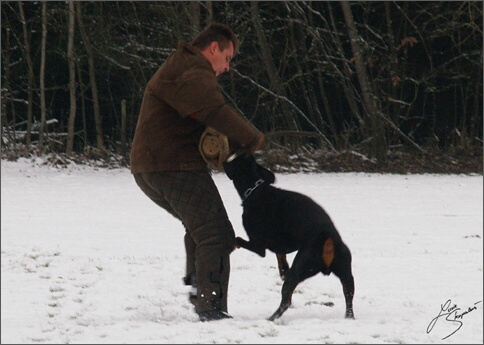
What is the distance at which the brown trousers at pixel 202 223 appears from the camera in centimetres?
397

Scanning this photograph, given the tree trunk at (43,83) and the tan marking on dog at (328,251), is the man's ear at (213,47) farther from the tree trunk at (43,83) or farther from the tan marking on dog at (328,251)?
the tree trunk at (43,83)

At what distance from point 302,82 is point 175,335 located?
13.0 metres

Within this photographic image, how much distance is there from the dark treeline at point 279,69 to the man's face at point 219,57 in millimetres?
10549

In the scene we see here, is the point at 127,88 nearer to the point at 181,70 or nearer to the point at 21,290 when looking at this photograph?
the point at 21,290

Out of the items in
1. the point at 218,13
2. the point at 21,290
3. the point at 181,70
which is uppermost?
the point at 218,13

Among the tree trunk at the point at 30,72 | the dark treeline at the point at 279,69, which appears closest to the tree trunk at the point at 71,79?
the dark treeline at the point at 279,69

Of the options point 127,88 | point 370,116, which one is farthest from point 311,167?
point 127,88

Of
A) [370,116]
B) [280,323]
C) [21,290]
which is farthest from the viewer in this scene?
[370,116]

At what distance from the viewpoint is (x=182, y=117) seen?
387 cm

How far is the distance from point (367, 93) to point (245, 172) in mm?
11294

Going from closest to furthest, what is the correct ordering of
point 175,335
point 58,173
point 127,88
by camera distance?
point 175,335 < point 58,173 < point 127,88

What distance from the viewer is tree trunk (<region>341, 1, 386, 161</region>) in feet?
49.2

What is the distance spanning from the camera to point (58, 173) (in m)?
14.1
